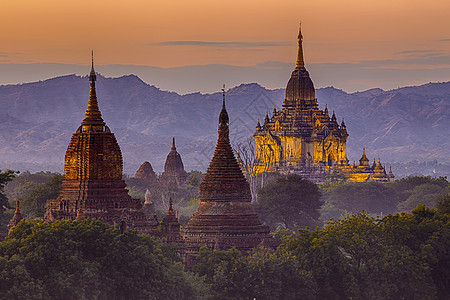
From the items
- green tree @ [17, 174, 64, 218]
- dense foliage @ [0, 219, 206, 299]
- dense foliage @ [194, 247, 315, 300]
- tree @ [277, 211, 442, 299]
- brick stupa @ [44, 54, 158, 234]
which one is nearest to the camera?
dense foliage @ [0, 219, 206, 299]

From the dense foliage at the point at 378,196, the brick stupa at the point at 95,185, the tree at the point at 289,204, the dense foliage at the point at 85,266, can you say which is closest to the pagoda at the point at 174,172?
the dense foliage at the point at 378,196

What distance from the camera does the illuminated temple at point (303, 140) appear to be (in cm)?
17612

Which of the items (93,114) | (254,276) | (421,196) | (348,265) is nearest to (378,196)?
(421,196)

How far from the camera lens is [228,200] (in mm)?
82688

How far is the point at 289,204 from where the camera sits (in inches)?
4680

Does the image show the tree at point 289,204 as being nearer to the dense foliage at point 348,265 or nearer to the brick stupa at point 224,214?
the brick stupa at point 224,214

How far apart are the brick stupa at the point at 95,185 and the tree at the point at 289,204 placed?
37218 millimetres

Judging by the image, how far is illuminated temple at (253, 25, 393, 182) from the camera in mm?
176125

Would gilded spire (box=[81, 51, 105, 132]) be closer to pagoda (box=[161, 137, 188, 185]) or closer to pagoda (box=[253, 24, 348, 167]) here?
pagoda (box=[161, 137, 188, 185])

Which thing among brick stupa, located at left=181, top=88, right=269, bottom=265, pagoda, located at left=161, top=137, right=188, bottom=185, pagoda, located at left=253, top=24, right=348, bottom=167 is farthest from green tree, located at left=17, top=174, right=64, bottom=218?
pagoda, located at left=253, top=24, right=348, bottom=167

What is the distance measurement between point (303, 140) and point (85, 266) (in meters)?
116

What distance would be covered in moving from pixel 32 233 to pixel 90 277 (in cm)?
350

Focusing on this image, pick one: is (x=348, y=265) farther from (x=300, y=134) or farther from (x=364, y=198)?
(x=300, y=134)

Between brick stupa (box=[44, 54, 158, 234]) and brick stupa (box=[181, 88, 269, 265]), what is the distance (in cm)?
312
